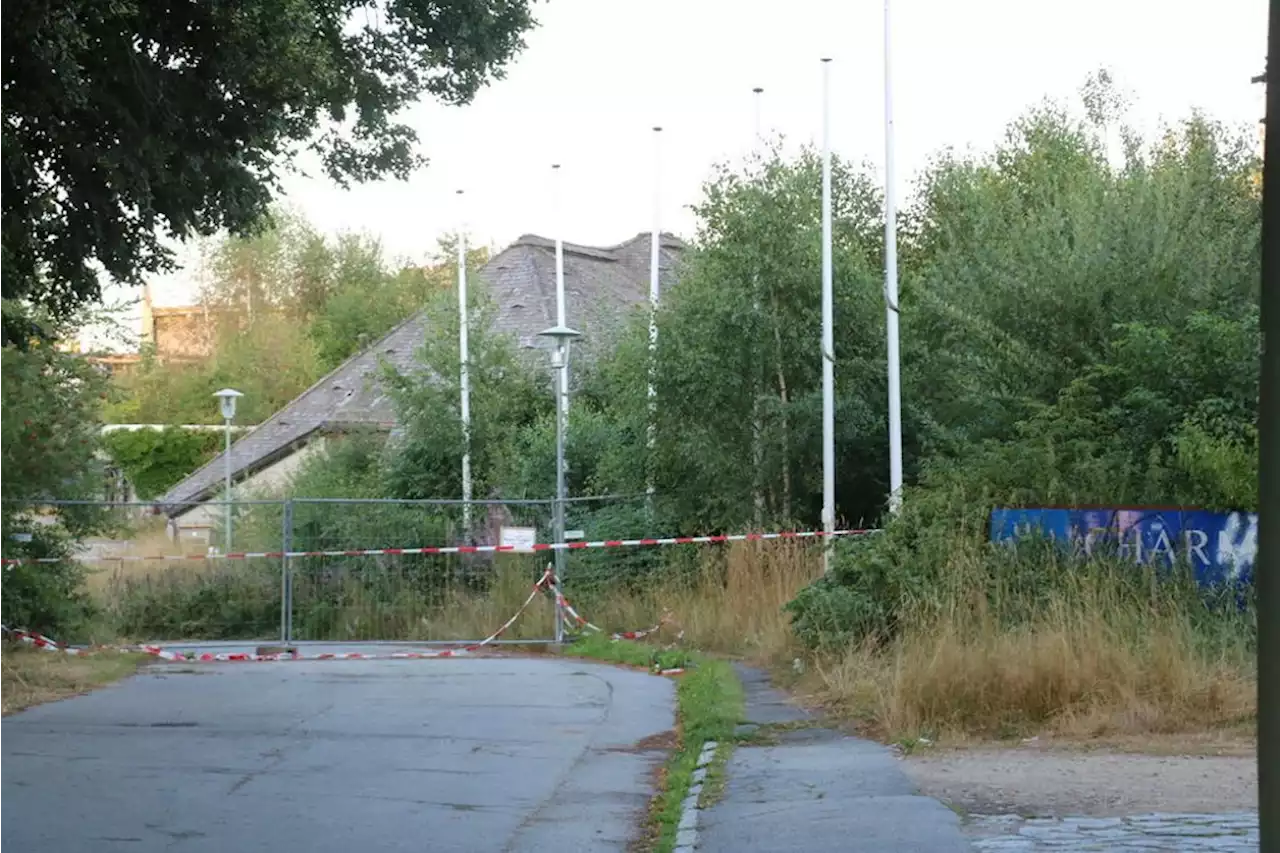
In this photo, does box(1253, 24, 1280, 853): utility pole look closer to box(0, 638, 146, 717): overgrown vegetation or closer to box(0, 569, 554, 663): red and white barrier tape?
box(0, 638, 146, 717): overgrown vegetation

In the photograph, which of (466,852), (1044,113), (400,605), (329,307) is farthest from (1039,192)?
(329,307)

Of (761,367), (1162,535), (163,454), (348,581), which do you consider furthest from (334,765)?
(163,454)

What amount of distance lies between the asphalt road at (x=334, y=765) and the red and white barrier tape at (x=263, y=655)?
126 inches

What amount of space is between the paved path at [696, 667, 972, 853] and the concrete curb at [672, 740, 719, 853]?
6 centimetres

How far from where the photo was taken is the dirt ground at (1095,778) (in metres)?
8.33

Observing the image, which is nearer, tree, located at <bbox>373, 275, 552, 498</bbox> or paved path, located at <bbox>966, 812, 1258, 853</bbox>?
paved path, located at <bbox>966, 812, 1258, 853</bbox>

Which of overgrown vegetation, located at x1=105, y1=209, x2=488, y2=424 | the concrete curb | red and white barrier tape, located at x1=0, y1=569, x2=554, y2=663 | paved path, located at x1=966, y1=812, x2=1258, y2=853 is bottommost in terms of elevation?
red and white barrier tape, located at x1=0, y1=569, x2=554, y2=663

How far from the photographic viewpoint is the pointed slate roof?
4022 centimetres

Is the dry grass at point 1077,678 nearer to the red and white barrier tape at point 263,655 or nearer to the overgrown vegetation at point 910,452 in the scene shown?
the overgrown vegetation at point 910,452

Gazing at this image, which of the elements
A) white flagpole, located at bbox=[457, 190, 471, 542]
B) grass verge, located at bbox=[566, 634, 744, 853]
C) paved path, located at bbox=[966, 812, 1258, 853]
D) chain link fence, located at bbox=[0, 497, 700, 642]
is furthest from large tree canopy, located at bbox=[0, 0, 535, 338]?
white flagpole, located at bbox=[457, 190, 471, 542]

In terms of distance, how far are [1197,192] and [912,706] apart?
1141cm

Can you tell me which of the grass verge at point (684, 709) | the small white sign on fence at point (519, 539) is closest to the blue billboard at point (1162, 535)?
the grass verge at point (684, 709)

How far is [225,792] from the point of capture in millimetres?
9977

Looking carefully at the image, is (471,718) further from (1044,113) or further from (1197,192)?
(1044,113)
